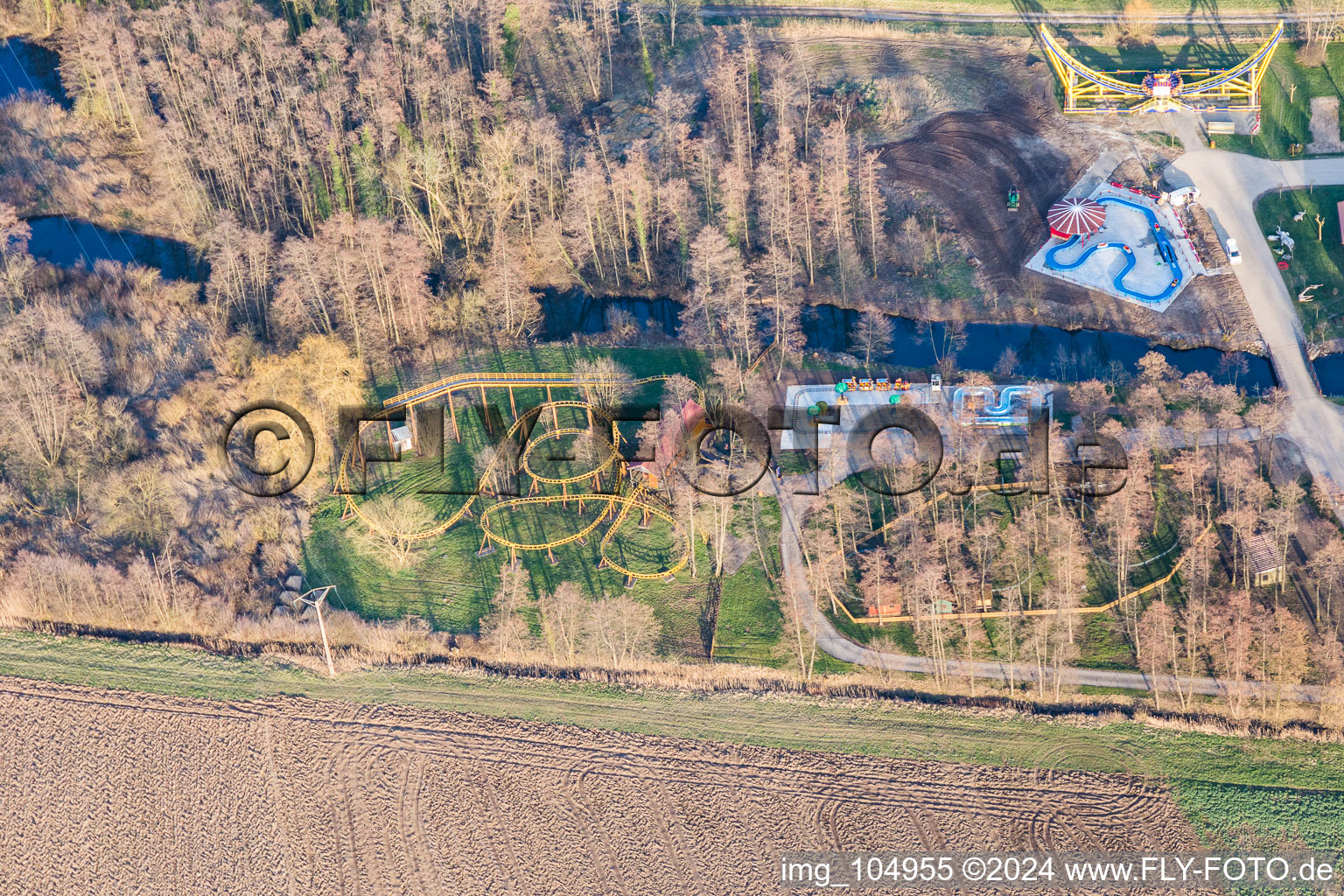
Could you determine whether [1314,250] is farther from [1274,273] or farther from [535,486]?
[535,486]

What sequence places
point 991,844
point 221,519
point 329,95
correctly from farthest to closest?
point 329,95 < point 221,519 < point 991,844

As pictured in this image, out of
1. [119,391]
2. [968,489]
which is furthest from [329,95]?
[968,489]

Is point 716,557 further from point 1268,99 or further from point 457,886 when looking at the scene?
point 1268,99

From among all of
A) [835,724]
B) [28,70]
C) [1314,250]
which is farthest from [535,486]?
[28,70]

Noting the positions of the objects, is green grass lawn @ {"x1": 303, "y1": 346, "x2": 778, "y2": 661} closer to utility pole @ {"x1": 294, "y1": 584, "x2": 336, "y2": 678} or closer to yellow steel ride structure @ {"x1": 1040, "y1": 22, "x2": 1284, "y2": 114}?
utility pole @ {"x1": 294, "y1": 584, "x2": 336, "y2": 678}

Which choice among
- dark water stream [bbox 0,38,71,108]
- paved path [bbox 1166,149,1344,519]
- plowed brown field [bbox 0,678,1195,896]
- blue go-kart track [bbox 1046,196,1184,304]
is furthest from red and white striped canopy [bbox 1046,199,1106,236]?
dark water stream [bbox 0,38,71,108]
